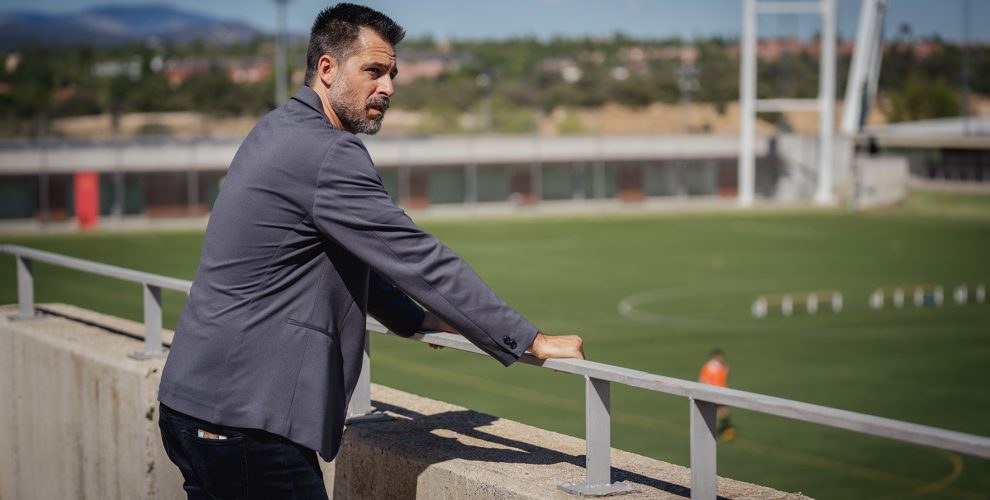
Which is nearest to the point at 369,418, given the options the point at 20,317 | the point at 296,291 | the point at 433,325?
the point at 433,325

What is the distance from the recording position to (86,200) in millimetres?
64875

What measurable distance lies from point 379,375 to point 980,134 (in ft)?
223

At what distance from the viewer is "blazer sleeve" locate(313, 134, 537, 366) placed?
3754mm

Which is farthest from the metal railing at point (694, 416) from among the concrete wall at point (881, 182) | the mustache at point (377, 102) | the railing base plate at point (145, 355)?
the concrete wall at point (881, 182)

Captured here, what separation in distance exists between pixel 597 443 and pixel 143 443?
2.65 metres

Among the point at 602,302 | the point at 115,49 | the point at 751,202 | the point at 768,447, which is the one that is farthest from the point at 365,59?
the point at 115,49

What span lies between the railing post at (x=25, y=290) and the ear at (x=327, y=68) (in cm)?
438

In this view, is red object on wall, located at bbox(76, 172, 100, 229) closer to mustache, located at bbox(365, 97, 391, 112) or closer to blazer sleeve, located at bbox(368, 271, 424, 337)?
blazer sleeve, located at bbox(368, 271, 424, 337)

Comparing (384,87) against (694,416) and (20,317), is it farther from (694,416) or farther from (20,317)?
(20,317)

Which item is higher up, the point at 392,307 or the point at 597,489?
the point at 392,307

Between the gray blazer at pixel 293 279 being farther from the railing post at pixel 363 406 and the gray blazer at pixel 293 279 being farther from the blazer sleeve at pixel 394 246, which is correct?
the railing post at pixel 363 406

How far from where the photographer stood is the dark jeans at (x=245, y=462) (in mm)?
3863

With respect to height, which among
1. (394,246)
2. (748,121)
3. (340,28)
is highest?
(748,121)

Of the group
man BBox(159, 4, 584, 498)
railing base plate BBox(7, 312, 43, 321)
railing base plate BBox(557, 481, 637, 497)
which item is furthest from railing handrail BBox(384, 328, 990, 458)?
railing base plate BBox(7, 312, 43, 321)
